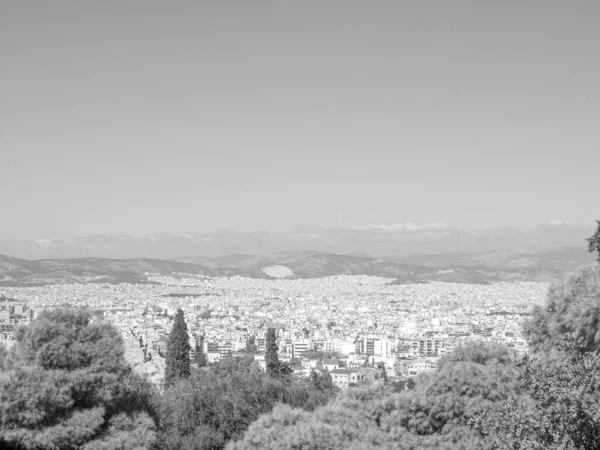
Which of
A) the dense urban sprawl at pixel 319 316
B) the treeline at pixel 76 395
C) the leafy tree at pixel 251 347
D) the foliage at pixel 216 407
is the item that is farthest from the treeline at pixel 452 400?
the leafy tree at pixel 251 347

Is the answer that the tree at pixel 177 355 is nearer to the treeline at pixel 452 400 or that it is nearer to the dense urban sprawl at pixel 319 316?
the dense urban sprawl at pixel 319 316

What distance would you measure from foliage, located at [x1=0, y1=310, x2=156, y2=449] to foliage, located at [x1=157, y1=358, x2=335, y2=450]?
1.07 m

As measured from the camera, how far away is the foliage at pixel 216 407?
1123 centimetres

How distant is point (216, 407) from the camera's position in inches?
475

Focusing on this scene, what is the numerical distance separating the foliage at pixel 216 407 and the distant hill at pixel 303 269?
321ft

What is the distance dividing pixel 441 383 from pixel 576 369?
321cm

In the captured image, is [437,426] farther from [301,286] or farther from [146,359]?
[301,286]

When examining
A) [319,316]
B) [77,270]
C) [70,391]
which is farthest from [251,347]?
[77,270]

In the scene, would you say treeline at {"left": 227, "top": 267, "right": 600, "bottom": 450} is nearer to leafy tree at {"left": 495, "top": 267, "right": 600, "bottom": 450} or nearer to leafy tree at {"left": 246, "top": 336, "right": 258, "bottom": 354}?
leafy tree at {"left": 495, "top": 267, "right": 600, "bottom": 450}

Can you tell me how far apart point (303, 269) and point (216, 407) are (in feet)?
494

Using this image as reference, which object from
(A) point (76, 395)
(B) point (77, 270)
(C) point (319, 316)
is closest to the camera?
(A) point (76, 395)

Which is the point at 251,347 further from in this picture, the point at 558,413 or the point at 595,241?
the point at 558,413

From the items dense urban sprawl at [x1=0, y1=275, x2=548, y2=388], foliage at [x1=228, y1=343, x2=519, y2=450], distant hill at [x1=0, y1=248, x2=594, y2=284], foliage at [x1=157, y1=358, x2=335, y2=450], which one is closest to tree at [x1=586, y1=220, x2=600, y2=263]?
foliage at [x1=228, y1=343, x2=519, y2=450]

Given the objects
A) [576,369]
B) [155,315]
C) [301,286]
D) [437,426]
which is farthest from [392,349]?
[301,286]
